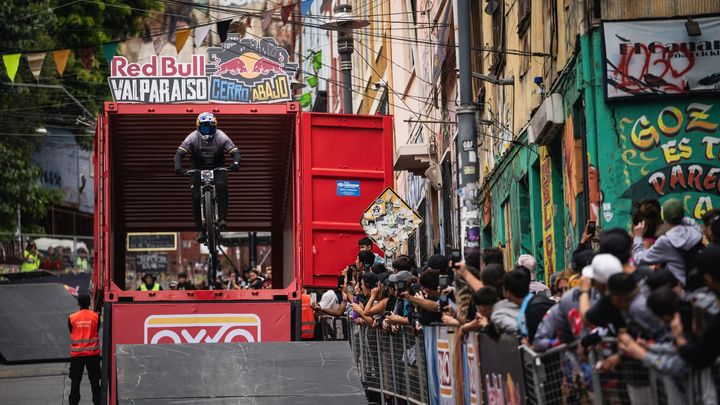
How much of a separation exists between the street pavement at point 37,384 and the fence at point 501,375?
5826 millimetres

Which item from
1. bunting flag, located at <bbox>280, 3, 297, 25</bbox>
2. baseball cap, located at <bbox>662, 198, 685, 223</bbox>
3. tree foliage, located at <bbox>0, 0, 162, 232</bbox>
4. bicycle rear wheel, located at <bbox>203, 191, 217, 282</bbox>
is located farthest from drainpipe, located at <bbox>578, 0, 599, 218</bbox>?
tree foliage, located at <bbox>0, 0, 162, 232</bbox>

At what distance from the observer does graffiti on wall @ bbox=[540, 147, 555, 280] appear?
17.6m

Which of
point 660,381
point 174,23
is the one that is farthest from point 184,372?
point 174,23

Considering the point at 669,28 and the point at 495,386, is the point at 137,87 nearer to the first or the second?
the point at 669,28

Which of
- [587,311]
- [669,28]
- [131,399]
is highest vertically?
[669,28]

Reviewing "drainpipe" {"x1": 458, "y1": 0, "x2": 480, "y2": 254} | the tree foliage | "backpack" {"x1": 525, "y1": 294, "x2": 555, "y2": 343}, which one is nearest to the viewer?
"backpack" {"x1": 525, "y1": 294, "x2": 555, "y2": 343}

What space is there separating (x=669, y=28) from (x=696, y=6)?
333 millimetres

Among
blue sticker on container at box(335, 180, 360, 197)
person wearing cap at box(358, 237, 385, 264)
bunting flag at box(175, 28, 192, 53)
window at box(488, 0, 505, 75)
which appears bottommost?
person wearing cap at box(358, 237, 385, 264)

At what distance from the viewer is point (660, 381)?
7.39m

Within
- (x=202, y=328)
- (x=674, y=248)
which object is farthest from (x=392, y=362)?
(x=674, y=248)

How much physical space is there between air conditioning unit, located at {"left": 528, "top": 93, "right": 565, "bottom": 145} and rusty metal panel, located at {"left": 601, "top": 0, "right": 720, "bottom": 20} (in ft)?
6.96

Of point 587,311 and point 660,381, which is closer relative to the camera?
point 660,381

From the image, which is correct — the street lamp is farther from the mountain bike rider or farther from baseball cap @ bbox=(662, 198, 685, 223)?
baseball cap @ bbox=(662, 198, 685, 223)

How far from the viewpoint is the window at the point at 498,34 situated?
20750 mm
